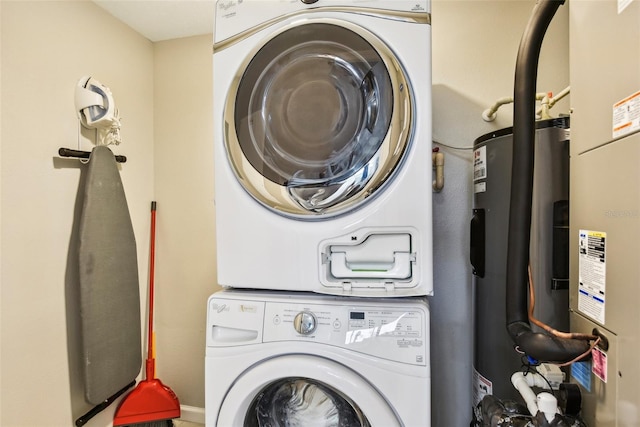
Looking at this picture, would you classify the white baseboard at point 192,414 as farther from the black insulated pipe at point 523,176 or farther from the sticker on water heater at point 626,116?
the sticker on water heater at point 626,116

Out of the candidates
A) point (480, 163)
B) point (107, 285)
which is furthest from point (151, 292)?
point (480, 163)

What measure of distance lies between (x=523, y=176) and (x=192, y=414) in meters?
2.11

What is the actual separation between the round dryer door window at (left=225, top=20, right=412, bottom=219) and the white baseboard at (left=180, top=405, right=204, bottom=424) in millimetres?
1567

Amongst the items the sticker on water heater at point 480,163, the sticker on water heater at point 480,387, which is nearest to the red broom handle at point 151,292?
the sticker on water heater at point 480,387

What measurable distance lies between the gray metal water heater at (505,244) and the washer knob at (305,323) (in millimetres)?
672

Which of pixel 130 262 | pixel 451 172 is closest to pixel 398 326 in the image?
pixel 451 172

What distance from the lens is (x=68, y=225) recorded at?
1.49m

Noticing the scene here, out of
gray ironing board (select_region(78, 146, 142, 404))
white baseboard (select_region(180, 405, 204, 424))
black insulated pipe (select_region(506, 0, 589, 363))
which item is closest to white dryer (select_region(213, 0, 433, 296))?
black insulated pipe (select_region(506, 0, 589, 363))

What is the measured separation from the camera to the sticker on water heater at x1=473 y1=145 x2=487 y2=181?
4.20 ft

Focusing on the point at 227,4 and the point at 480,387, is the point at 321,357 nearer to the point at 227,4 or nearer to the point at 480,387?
the point at 480,387

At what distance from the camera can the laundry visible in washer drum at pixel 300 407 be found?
1.06 m

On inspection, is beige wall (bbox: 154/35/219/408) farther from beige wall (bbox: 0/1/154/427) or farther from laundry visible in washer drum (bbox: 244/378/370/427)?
laundry visible in washer drum (bbox: 244/378/370/427)

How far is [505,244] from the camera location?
1195 millimetres

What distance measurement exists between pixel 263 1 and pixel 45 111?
1082 millimetres
